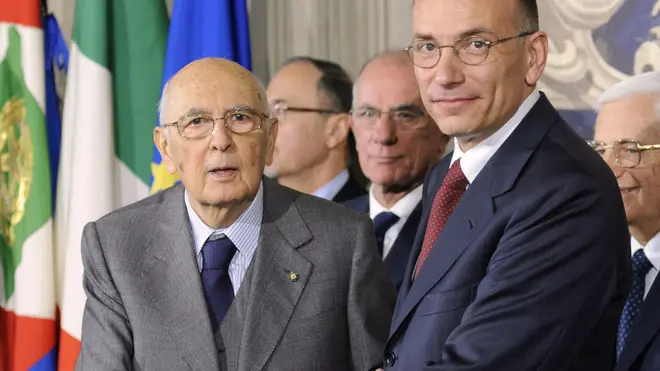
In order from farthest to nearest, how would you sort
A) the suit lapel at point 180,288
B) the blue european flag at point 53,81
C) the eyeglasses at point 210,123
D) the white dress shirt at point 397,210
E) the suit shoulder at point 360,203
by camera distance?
1. the blue european flag at point 53,81
2. the suit shoulder at point 360,203
3. the white dress shirt at point 397,210
4. the eyeglasses at point 210,123
5. the suit lapel at point 180,288

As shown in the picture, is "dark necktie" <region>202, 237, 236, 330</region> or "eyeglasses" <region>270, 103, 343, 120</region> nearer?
"dark necktie" <region>202, 237, 236, 330</region>

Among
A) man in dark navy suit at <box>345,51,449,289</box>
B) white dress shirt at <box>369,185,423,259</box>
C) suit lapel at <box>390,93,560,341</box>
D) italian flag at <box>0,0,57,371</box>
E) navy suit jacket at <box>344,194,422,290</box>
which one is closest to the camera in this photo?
suit lapel at <box>390,93,560,341</box>

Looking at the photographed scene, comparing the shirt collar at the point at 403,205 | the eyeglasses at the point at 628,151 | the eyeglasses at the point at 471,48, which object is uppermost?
the eyeglasses at the point at 471,48

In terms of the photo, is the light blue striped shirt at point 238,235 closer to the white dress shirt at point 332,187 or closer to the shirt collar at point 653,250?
the shirt collar at point 653,250

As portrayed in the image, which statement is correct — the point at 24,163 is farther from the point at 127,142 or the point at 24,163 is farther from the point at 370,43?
the point at 370,43

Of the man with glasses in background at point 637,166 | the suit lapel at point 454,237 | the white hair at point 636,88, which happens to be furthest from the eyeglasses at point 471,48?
the white hair at point 636,88

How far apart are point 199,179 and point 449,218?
0.78m

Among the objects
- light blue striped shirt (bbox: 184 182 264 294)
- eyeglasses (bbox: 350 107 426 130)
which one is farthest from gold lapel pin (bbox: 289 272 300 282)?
eyeglasses (bbox: 350 107 426 130)

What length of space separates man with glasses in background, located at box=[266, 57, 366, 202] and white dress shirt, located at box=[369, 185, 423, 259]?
545mm

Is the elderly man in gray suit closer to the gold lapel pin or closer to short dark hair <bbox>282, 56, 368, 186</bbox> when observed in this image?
the gold lapel pin

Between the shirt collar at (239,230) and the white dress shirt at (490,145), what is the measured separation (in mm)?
733

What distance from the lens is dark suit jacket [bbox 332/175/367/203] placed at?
4.45 m

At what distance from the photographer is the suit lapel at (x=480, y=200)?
6.96 feet

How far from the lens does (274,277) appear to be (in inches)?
108
